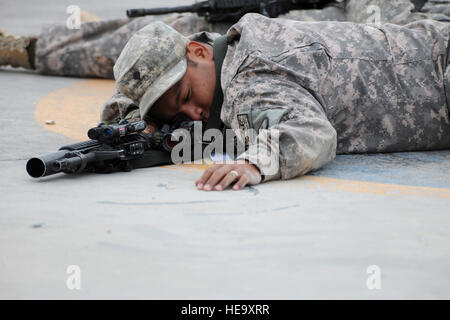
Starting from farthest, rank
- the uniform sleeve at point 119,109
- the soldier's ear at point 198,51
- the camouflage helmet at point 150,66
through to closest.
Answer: the uniform sleeve at point 119,109 → the soldier's ear at point 198,51 → the camouflage helmet at point 150,66

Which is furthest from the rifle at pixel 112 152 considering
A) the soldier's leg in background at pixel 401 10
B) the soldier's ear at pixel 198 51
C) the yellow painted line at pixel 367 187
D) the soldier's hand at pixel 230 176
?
the soldier's leg in background at pixel 401 10

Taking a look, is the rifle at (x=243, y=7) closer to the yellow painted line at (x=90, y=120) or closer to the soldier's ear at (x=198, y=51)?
the yellow painted line at (x=90, y=120)

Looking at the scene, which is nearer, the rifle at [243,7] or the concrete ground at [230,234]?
the concrete ground at [230,234]

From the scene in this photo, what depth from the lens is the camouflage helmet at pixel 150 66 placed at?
298 centimetres

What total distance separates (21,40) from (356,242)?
219 inches

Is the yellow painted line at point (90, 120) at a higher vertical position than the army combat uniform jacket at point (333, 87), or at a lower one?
lower

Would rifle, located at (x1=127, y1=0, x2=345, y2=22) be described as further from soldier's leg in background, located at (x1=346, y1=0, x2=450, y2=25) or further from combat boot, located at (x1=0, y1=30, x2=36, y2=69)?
combat boot, located at (x1=0, y1=30, x2=36, y2=69)

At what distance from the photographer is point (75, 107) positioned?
16.6ft

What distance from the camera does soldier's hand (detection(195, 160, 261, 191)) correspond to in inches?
98.0

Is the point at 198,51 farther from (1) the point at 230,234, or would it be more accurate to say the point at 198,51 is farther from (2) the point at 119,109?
(1) the point at 230,234

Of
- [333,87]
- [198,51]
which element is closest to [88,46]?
[198,51]

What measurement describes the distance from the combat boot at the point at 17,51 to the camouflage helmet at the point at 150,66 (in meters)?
3.96

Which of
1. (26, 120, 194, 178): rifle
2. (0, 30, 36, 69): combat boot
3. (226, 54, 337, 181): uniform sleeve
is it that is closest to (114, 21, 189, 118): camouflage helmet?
(26, 120, 194, 178): rifle

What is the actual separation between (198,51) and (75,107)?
219cm
